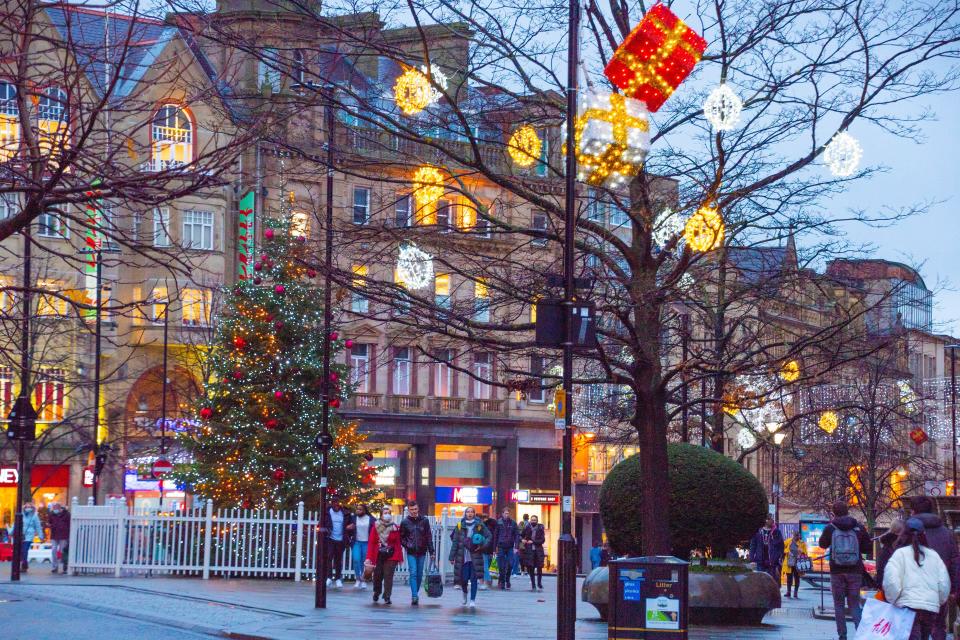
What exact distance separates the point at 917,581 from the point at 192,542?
21427mm

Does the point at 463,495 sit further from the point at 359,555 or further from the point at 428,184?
the point at 428,184

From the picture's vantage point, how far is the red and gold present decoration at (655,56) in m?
16.6

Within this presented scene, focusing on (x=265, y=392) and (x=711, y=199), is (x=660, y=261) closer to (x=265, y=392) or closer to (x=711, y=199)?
(x=711, y=199)

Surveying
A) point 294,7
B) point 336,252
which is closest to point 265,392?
point 336,252

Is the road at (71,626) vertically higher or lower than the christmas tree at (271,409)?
lower

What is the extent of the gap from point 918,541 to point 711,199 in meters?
6.84

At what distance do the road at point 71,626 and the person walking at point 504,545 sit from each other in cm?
1487

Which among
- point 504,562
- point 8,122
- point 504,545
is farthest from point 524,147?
point 504,562

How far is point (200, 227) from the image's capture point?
60562 mm

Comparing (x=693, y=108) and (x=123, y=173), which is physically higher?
(x=693, y=108)

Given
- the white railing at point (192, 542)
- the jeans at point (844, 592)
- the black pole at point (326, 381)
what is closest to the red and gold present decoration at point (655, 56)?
the black pole at point (326, 381)

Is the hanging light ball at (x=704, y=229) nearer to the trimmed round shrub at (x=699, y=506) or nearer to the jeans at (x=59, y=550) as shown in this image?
the trimmed round shrub at (x=699, y=506)

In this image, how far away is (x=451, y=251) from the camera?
20188 mm

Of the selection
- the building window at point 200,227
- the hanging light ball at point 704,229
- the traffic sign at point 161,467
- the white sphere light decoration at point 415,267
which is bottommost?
the traffic sign at point 161,467
